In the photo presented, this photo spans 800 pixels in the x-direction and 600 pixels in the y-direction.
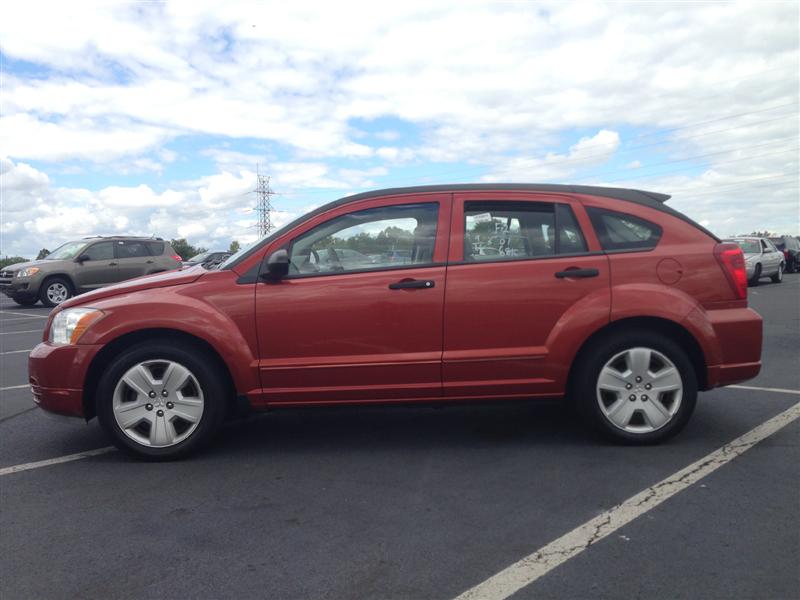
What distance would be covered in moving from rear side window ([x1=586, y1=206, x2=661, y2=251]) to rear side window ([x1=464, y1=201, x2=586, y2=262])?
15cm

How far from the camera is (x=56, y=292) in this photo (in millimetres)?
17688

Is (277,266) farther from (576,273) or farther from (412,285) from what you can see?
(576,273)

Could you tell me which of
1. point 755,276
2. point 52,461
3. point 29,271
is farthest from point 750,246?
point 52,461

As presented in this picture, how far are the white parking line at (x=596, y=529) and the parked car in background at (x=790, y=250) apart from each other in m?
32.1

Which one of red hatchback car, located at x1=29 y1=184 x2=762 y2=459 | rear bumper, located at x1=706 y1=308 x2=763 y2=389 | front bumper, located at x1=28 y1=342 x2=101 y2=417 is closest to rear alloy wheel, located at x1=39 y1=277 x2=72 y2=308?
front bumper, located at x1=28 y1=342 x2=101 y2=417

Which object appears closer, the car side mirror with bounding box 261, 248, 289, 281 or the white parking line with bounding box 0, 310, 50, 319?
the car side mirror with bounding box 261, 248, 289, 281

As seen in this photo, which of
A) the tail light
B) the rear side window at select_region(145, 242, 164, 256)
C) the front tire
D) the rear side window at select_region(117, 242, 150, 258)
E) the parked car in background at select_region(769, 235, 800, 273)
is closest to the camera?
the front tire

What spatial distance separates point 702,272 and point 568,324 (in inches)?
38.1

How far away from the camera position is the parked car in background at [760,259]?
74.3 ft

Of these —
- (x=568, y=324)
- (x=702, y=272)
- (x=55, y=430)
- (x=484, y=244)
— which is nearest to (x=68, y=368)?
(x=55, y=430)

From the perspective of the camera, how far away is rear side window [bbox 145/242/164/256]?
18.6m

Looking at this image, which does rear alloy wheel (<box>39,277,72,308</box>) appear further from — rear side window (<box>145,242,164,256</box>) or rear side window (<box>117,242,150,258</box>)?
rear side window (<box>145,242,164,256</box>)

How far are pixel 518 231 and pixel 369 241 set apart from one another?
989mm

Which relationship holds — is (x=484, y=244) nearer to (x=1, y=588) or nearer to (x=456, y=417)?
(x=456, y=417)
